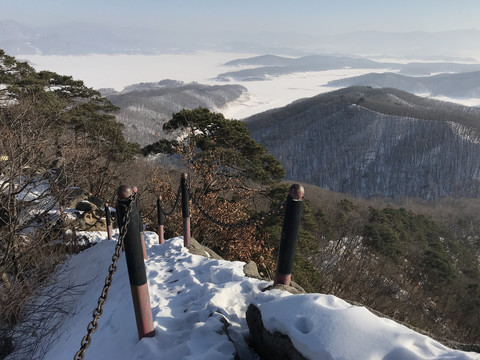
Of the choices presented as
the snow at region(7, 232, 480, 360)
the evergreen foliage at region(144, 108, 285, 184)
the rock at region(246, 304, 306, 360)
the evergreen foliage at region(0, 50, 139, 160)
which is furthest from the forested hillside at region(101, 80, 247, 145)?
the rock at region(246, 304, 306, 360)

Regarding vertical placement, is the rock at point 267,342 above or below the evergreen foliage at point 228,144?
above

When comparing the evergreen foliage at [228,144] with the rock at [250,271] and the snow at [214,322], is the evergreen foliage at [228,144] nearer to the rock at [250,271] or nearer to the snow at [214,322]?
the snow at [214,322]

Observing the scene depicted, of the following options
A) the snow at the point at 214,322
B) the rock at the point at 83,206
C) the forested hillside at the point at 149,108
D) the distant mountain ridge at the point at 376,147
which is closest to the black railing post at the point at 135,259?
the snow at the point at 214,322

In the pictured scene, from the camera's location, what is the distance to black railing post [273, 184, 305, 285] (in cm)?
340

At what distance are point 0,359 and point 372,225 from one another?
3096 cm

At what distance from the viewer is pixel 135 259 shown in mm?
3021

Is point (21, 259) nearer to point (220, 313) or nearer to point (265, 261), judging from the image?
point (220, 313)

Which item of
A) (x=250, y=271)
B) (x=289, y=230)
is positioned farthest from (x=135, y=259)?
(x=250, y=271)

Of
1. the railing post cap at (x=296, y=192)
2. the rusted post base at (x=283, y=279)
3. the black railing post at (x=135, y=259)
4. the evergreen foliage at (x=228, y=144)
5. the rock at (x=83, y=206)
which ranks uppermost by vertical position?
the railing post cap at (x=296, y=192)

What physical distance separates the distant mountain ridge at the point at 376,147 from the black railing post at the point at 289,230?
95.1m

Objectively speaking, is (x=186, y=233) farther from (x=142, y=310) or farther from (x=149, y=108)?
A: (x=149, y=108)

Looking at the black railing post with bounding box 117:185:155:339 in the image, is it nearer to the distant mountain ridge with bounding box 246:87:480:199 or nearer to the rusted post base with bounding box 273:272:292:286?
the rusted post base with bounding box 273:272:292:286

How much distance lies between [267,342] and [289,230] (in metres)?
1.20

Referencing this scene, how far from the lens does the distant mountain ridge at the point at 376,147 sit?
302 feet
